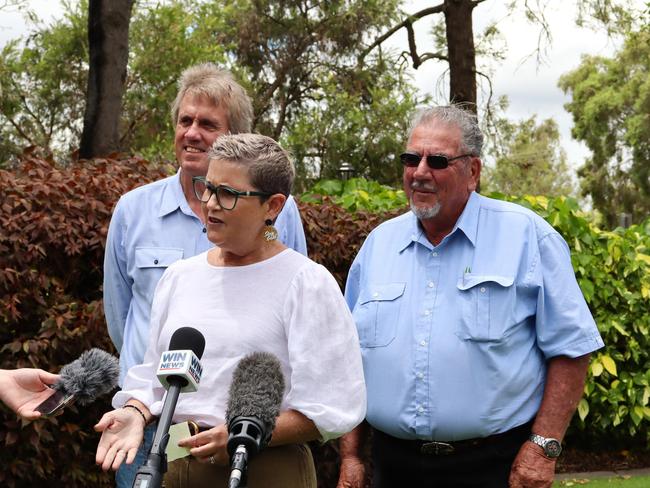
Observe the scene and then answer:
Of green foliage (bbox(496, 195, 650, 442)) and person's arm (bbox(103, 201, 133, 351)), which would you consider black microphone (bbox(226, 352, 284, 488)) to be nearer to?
person's arm (bbox(103, 201, 133, 351))

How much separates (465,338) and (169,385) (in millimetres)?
1794

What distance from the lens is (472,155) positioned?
4.04 meters

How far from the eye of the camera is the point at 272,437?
2727 millimetres

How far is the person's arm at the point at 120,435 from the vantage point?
8.24 ft

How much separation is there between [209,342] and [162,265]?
1.14 metres

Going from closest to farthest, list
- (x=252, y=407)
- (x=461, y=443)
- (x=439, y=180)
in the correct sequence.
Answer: (x=252, y=407) → (x=461, y=443) → (x=439, y=180)

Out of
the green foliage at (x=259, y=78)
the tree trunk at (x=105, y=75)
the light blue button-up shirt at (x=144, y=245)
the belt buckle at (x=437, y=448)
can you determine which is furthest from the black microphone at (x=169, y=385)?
the green foliage at (x=259, y=78)

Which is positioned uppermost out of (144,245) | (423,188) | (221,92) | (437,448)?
(221,92)

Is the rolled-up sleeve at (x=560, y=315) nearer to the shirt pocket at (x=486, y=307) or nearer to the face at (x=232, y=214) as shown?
the shirt pocket at (x=486, y=307)

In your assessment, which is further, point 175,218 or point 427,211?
point 175,218

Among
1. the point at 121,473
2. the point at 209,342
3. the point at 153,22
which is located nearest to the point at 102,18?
the point at 121,473

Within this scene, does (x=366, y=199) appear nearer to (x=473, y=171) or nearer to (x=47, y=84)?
(x=473, y=171)

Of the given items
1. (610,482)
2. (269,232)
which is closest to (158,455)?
(269,232)

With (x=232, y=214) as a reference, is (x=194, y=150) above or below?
above
